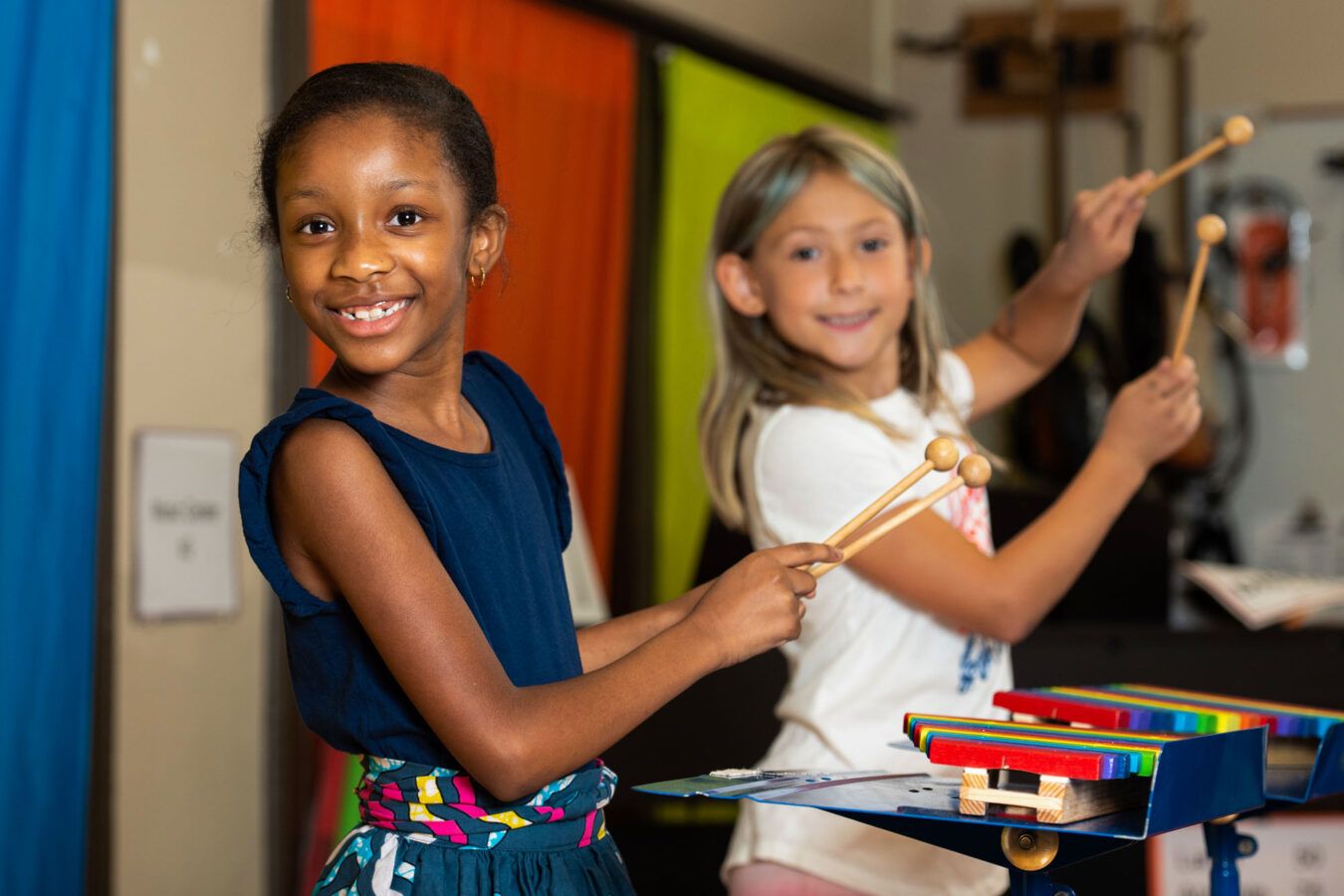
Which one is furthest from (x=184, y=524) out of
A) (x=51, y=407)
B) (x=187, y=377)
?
(x=51, y=407)

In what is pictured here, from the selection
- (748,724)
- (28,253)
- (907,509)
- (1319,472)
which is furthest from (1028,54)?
(907,509)

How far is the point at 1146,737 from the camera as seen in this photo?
1.15m

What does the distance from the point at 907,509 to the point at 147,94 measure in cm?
210

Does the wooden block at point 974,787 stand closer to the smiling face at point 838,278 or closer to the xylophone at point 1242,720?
the xylophone at point 1242,720

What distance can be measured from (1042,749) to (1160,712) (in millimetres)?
296

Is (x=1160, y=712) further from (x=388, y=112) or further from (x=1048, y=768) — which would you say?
(x=388, y=112)

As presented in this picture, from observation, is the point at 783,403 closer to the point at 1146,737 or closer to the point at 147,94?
the point at 1146,737

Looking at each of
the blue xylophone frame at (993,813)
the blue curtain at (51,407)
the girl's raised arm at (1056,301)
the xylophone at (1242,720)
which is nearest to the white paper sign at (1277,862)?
the girl's raised arm at (1056,301)

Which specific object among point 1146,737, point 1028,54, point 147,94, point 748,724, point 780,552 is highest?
point 1028,54

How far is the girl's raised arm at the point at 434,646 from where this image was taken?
107 centimetres

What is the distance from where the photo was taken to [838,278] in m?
1.72

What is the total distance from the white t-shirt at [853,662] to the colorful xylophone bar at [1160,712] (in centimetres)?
18

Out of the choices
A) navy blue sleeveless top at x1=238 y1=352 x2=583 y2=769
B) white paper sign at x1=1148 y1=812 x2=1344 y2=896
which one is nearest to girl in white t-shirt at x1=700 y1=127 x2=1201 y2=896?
navy blue sleeveless top at x1=238 y1=352 x2=583 y2=769

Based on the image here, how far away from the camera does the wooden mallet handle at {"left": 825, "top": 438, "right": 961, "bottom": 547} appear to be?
1249mm
